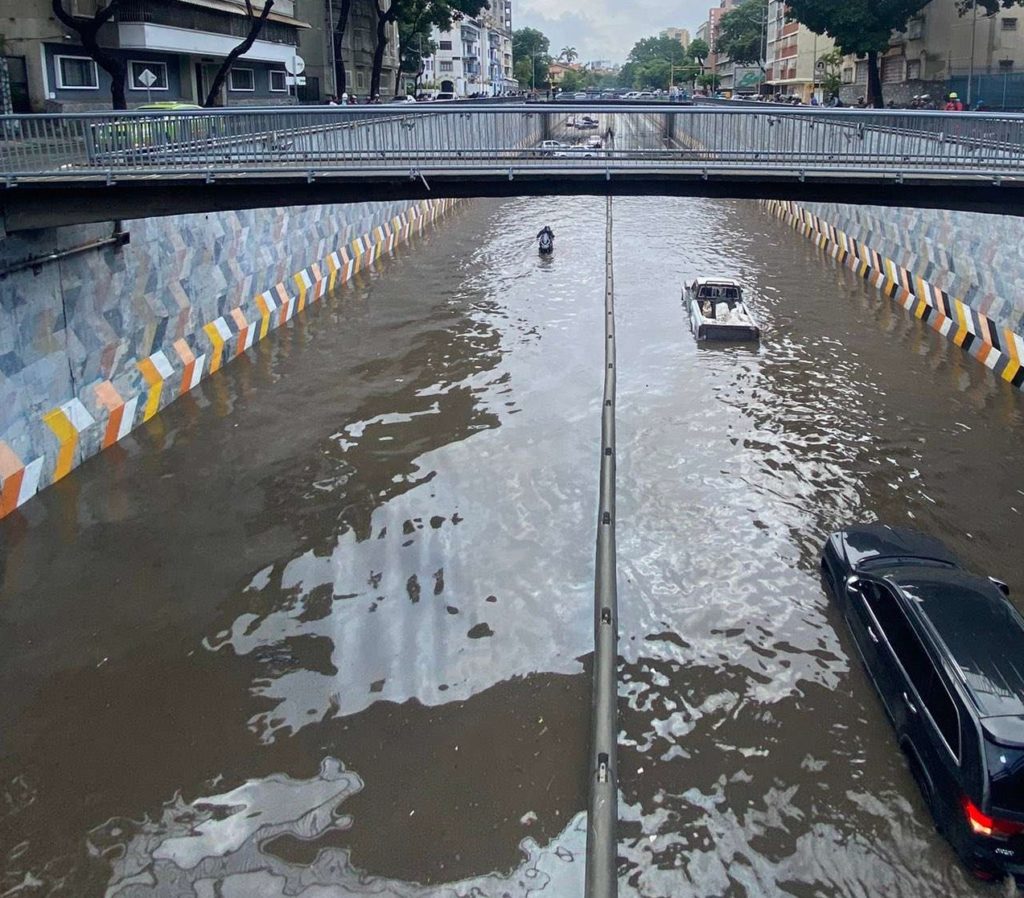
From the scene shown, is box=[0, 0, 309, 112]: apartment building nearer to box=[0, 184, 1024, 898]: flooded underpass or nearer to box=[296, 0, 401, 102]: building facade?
box=[296, 0, 401, 102]: building facade

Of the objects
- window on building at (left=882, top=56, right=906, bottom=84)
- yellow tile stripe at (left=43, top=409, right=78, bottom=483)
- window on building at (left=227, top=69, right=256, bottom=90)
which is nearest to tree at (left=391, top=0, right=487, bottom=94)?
window on building at (left=227, top=69, right=256, bottom=90)

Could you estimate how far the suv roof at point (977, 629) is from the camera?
27.8ft

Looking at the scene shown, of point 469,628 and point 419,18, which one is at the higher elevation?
point 419,18

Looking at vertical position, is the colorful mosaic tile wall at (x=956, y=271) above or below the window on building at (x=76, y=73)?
below

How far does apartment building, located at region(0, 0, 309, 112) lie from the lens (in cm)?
3356

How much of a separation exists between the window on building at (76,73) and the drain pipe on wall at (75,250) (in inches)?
855

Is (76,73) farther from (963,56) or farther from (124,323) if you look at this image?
(963,56)

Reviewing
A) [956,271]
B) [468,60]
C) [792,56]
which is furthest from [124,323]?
[468,60]

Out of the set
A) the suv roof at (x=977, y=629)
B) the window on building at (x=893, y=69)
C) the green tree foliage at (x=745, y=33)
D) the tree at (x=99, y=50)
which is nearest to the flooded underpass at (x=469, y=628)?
the suv roof at (x=977, y=629)

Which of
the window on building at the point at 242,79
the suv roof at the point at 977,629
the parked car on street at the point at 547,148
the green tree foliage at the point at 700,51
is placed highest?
the green tree foliage at the point at 700,51

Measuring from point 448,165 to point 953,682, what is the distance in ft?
34.5

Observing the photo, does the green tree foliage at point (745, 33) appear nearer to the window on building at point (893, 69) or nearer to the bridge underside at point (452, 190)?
the window on building at point (893, 69)

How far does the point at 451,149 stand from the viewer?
1584 cm

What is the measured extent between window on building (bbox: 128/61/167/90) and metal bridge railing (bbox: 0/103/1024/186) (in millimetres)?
27207
